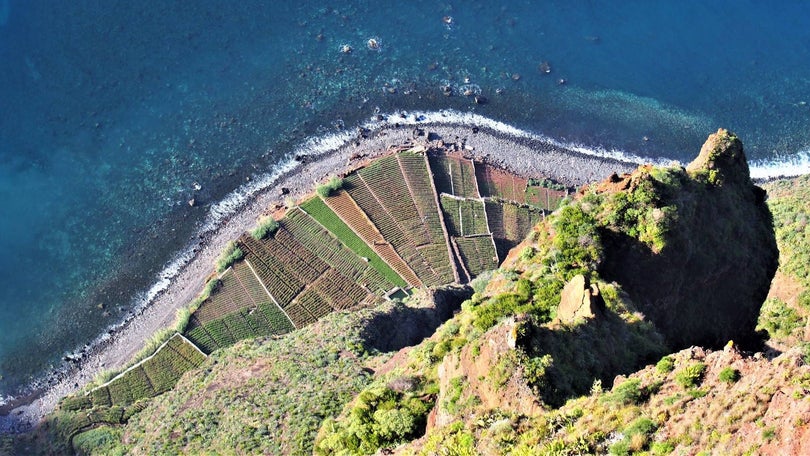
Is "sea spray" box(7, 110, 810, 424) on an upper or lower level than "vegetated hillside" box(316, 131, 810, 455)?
upper

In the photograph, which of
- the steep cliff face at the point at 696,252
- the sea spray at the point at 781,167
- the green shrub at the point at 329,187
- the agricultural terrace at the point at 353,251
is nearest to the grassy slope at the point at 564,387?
the steep cliff face at the point at 696,252

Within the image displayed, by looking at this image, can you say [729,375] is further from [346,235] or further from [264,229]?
[264,229]

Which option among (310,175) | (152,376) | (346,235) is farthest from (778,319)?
(152,376)

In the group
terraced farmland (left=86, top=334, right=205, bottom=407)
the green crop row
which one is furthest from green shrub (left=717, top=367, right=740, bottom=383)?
terraced farmland (left=86, top=334, right=205, bottom=407)

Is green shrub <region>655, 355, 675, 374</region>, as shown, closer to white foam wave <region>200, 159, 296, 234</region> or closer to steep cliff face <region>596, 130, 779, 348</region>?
steep cliff face <region>596, 130, 779, 348</region>

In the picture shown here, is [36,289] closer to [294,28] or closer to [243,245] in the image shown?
[243,245]

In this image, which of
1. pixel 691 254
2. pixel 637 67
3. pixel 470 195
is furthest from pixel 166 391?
pixel 637 67

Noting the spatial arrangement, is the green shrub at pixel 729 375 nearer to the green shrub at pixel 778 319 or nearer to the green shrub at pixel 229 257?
the green shrub at pixel 778 319
